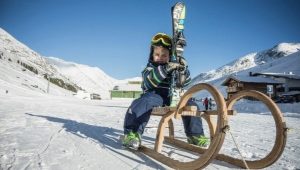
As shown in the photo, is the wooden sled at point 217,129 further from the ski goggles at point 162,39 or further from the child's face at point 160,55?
the ski goggles at point 162,39

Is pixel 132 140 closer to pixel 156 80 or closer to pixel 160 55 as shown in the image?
pixel 156 80

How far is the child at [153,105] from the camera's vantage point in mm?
3903

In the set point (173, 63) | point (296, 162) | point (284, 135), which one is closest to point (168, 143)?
point (173, 63)

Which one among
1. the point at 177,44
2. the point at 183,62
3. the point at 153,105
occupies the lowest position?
the point at 153,105

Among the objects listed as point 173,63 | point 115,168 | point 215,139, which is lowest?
point 115,168

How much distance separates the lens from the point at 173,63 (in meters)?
3.54

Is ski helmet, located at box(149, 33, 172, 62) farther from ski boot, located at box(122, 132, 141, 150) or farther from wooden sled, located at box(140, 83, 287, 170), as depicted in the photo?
ski boot, located at box(122, 132, 141, 150)

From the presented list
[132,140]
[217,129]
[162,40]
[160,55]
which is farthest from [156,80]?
[217,129]

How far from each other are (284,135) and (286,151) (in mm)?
1746

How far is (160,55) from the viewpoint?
447 cm

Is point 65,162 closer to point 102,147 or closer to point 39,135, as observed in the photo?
point 102,147

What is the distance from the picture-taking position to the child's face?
4452mm

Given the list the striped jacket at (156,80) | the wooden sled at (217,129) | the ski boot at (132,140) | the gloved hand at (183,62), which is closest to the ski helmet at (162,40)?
the striped jacket at (156,80)

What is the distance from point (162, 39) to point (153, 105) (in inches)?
Result: 44.2
